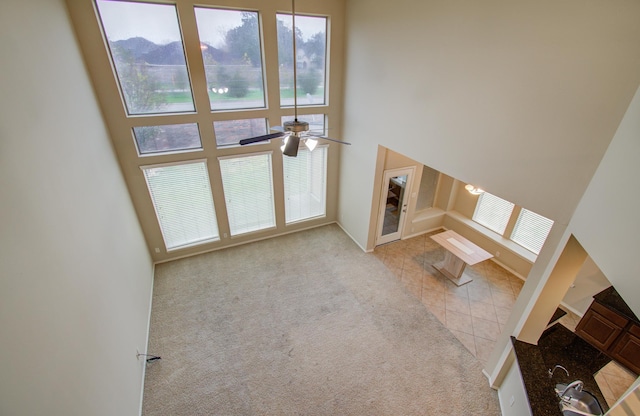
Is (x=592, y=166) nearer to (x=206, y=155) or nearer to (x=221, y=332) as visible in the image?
(x=221, y=332)

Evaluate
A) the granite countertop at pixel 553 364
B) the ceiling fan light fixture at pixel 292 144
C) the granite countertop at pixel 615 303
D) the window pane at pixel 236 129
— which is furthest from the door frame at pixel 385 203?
the granite countertop at pixel 615 303

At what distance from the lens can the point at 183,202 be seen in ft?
18.5

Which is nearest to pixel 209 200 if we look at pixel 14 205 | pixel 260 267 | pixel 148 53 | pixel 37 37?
pixel 260 267

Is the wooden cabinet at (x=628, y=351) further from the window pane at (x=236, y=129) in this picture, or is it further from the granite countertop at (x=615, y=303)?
the window pane at (x=236, y=129)

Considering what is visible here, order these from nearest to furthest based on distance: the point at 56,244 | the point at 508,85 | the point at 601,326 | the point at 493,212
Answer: the point at 56,244
the point at 508,85
the point at 601,326
the point at 493,212

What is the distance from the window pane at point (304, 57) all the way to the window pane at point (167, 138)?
73.8 inches

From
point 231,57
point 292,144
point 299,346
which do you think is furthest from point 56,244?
point 231,57

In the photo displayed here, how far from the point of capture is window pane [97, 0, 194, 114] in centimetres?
415

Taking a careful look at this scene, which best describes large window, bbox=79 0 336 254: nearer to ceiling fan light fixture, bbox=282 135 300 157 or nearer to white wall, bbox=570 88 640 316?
ceiling fan light fixture, bbox=282 135 300 157

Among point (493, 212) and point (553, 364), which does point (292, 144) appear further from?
point (493, 212)

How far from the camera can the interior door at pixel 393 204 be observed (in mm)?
5934

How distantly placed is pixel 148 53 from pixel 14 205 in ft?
11.8

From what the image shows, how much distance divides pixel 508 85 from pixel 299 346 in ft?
14.4

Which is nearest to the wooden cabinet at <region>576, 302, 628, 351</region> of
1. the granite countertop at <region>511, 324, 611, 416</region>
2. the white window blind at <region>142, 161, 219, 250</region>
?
the granite countertop at <region>511, 324, 611, 416</region>
